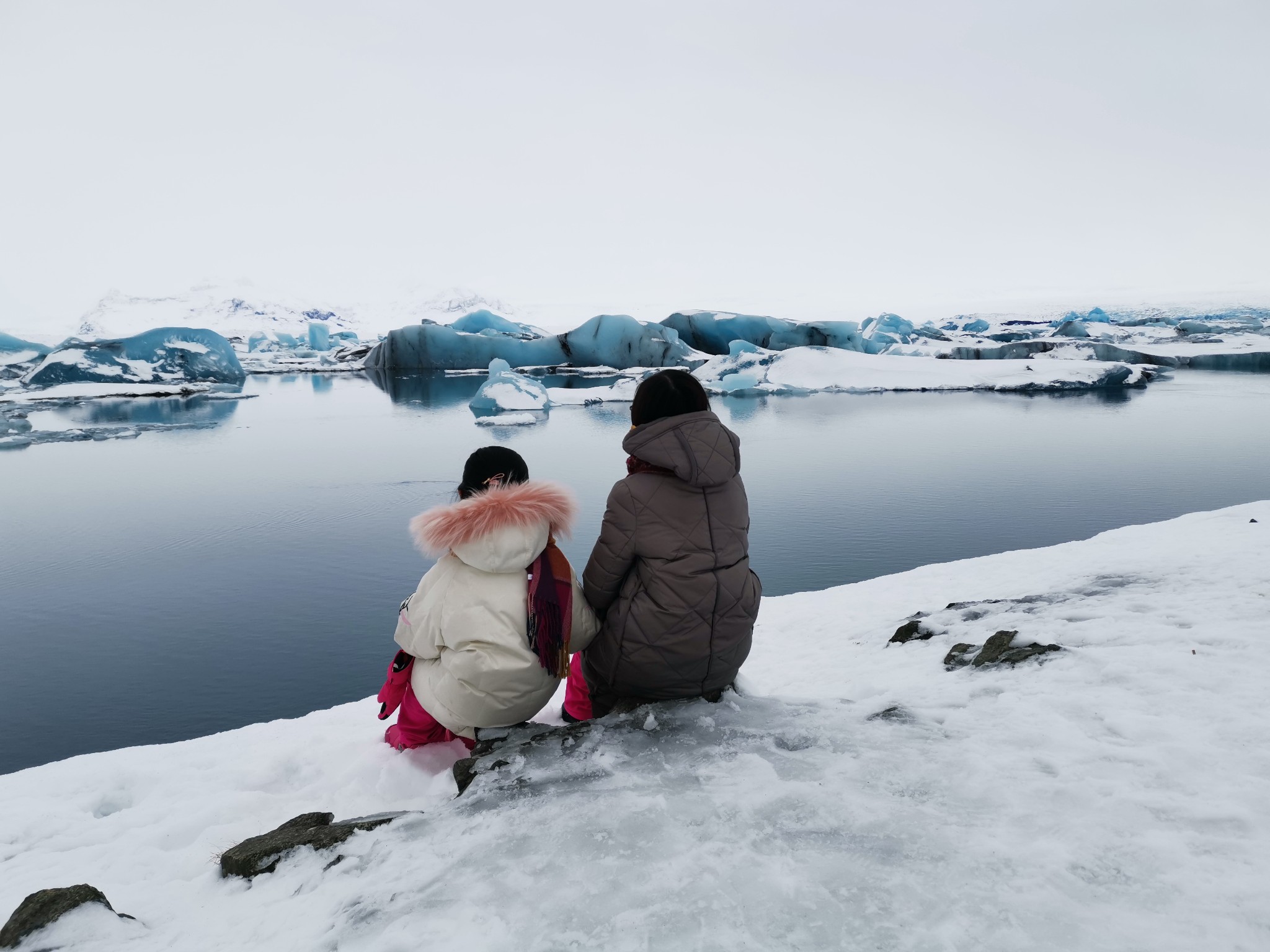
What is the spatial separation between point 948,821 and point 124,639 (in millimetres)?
6000

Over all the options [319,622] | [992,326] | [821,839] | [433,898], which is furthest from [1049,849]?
[992,326]

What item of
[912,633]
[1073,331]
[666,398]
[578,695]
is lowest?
[912,633]

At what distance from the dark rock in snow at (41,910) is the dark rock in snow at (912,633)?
328 centimetres

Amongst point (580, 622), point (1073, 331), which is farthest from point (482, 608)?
point (1073, 331)

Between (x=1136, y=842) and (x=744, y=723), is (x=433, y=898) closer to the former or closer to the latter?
(x=744, y=723)

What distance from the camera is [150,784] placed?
259 cm

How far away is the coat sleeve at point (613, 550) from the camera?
216cm

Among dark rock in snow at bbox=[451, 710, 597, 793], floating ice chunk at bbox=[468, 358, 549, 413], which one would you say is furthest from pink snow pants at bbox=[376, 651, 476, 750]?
floating ice chunk at bbox=[468, 358, 549, 413]

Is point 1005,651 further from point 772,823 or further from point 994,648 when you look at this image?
point 772,823

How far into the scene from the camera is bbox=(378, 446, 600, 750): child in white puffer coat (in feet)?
6.72

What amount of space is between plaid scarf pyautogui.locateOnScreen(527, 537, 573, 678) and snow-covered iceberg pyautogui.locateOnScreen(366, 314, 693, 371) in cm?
→ 2916

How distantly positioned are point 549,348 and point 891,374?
54.7 ft

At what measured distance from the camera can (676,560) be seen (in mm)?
2162

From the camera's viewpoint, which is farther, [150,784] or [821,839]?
[150,784]
